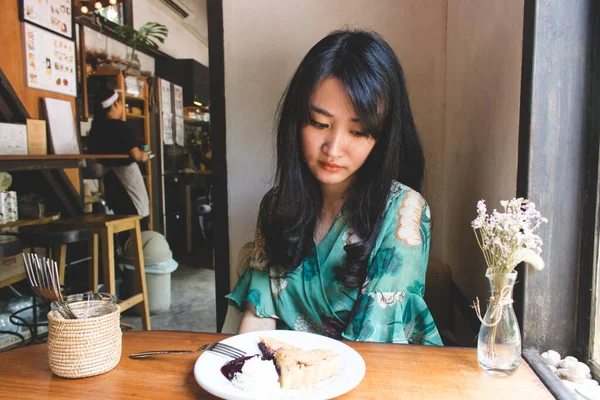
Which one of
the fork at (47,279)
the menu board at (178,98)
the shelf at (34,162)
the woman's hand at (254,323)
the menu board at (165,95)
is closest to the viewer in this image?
the fork at (47,279)

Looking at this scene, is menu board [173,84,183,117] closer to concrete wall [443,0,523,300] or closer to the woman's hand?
concrete wall [443,0,523,300]

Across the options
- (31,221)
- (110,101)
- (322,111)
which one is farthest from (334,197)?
(110,101)

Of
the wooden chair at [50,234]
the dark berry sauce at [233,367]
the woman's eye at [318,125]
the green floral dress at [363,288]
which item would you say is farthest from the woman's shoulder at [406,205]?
the wooden chair at [50,234]

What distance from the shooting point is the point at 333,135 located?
1219mm

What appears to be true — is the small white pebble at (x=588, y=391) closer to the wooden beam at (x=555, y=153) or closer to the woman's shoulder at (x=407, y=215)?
the wooden beam at (x=555, y=153)

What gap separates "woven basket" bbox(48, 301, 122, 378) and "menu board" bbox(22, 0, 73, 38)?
3.53 meters

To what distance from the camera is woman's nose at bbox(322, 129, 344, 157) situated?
120 cm

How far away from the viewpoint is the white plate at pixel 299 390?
0.74 m

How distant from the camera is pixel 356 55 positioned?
1.23 m

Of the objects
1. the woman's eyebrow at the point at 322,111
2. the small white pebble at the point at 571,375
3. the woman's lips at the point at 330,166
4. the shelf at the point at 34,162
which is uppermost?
the woman's eyebrow at the point at 322,111

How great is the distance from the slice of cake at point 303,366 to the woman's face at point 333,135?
538 millimetres

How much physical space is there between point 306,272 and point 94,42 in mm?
5244

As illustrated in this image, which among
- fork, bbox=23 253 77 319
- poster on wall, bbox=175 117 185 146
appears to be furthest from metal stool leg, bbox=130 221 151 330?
poster on wall, bbox=175 117 185 146

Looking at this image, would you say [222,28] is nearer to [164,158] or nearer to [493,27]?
[493,27]
